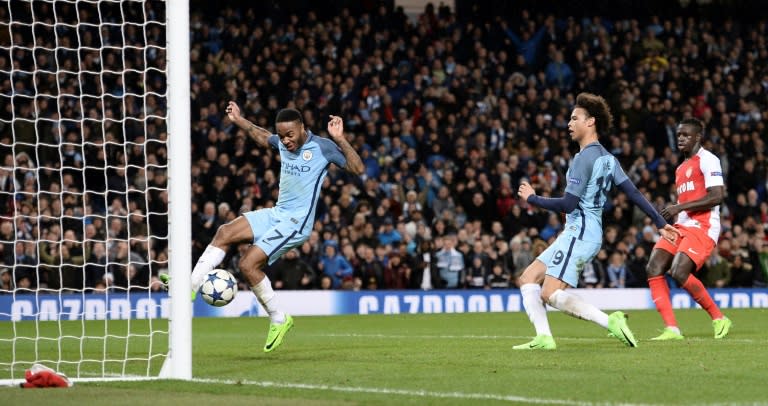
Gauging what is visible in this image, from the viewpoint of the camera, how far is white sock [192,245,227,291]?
1086cm

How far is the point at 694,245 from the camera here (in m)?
12.4

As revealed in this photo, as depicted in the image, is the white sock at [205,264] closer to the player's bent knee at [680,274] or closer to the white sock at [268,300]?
the white sock at [268,300]

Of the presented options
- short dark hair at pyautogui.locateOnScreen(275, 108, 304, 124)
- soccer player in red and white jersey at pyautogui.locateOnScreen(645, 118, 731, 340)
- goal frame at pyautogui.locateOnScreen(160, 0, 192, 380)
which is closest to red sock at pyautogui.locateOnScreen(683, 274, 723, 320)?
soccer player in red and white jersey at pyautogui.locateOnScreen(645, 118, 731, 340)

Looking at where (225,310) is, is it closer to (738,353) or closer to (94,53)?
(94,53)

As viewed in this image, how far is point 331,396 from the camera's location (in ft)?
23.3

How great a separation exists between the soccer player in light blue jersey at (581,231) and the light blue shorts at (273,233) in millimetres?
2093

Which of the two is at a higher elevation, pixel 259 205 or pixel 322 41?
pixel 322 41

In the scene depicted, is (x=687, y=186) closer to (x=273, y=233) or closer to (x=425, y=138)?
(x=273, y=233)

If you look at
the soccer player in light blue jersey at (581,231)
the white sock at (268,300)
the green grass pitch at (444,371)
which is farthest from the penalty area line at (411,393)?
the soccer player in light blue jersey at (581,231)

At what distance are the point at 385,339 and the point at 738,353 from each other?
4.15 m

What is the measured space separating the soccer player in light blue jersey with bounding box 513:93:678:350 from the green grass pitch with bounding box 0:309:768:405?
1.09ft

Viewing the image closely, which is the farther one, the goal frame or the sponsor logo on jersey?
the sponsor logo on jersey

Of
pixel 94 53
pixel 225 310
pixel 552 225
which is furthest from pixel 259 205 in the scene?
pixel 552 225

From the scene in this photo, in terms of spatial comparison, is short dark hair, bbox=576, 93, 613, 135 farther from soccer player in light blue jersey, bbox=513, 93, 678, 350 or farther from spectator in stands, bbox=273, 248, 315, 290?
spectator in stands, bbox=273, 248, 315, 290
